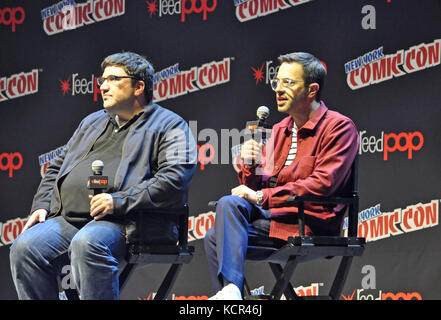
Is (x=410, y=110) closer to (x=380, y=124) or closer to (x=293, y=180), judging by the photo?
(x=380, y=124)

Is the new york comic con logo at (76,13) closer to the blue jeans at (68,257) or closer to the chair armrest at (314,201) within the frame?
the blue jeans at (68,257)


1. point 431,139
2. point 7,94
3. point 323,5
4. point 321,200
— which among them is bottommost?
point 321,200

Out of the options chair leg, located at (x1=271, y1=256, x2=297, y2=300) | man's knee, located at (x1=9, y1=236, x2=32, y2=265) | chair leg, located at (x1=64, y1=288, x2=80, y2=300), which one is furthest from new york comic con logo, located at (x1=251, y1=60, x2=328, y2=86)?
man's knee, located at (x1=9, y1=236, x2=32, y2=265)

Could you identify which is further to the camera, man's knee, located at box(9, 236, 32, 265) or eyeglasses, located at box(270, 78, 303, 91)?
eyeglasses, located at box(270, 78, 303, 91)

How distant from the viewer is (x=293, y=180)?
3.30 m

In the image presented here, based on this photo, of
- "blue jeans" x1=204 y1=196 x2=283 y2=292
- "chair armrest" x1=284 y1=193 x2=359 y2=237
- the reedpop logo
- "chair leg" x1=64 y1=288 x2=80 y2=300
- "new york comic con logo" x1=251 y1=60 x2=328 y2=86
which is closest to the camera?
"blue jeans" x1=204 y1=196 x2=283 y2=292

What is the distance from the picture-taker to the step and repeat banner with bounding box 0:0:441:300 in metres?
4.49

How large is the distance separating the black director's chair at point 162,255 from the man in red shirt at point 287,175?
143mm

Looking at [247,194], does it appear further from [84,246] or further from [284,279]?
[84,246]

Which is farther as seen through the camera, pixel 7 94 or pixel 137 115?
pixel 7 94

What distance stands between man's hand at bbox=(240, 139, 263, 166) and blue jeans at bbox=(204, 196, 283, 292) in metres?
0.23

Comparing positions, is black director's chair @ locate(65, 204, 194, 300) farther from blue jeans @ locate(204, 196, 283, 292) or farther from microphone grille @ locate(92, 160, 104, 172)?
microphone grille @ locate(92, 160, 104, 172)

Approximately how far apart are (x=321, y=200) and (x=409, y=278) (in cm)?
169
